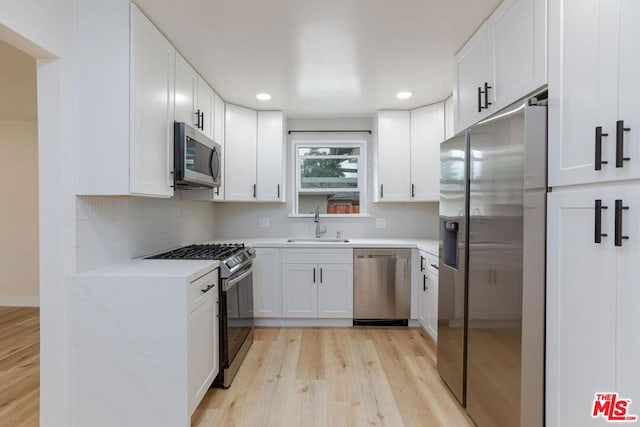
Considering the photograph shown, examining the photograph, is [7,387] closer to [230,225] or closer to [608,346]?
[230,225]

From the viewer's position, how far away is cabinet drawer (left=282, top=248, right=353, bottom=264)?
11.3ft

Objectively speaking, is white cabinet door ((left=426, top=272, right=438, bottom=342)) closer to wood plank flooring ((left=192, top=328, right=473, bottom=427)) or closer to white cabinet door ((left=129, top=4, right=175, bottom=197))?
wood plank flooring ((left=192, top=328, right=473, bottom=427))

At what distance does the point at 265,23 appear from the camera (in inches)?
80.2

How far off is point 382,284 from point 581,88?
8.34 ft

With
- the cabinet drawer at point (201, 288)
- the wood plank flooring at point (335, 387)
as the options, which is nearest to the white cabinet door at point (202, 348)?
the cabinet drawer at point (201, 288)

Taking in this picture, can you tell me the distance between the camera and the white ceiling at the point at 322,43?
1.89 m

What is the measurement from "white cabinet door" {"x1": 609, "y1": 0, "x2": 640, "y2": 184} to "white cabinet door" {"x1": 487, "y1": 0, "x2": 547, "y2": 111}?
407 mm

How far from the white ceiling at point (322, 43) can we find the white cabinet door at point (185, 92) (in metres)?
0.08

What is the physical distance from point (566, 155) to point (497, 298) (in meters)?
0.74

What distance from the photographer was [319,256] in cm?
345

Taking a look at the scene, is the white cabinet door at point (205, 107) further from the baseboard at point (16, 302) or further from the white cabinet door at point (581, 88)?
the baseboard at point (16, 302)

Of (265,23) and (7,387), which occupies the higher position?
(265,23)

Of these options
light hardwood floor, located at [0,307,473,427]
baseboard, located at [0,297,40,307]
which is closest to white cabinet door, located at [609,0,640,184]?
light hardwood floor, located at [0,307,473,427]

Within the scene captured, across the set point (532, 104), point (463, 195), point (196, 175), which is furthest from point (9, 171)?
point (532, 104)
